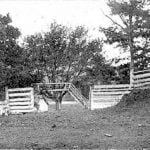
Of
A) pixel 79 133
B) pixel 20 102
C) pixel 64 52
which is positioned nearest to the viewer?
pixel 79 133

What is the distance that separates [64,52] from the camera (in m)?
30.3

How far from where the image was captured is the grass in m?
8.99

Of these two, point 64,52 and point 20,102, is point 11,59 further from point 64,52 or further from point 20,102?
point 64,52

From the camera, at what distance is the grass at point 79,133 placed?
29.5 ft

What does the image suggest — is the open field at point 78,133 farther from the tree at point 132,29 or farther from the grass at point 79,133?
the tree at point 132,29

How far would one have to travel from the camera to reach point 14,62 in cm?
2077

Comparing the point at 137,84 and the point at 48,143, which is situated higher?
the point at 137,84

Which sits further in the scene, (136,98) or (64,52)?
(64,52)

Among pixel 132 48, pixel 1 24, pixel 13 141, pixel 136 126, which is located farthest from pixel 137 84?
pixel 13 141

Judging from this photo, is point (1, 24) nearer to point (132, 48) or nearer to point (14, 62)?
point (14, 62)

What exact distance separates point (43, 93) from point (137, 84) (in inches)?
389

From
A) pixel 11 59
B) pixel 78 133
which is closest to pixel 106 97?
pixel 11 59

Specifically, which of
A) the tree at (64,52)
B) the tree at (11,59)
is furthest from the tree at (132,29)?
the tree at (11,59)

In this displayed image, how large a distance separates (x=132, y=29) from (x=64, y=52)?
6.25 meters
